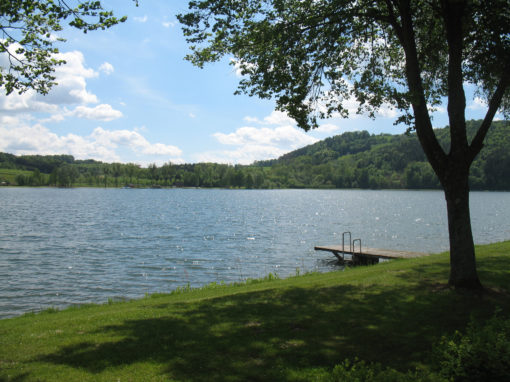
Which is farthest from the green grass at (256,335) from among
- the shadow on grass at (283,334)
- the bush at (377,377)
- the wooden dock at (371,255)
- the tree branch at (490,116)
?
the wooden dock at (371,255)

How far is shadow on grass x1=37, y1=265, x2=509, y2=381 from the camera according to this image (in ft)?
21.7

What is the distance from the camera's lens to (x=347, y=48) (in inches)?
545

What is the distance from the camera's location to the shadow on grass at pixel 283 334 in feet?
21.7

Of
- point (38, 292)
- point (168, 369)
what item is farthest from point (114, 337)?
point (38, 292)

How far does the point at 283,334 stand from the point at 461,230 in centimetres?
572

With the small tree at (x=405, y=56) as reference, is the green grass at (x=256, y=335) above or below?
below

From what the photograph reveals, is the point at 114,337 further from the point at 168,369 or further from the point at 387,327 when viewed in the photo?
the point at 387,327

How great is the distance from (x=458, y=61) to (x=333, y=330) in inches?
322

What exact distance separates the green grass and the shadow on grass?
0.07 ft

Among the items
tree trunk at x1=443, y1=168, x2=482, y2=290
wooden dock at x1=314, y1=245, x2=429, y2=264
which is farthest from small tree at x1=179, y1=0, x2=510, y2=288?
wooden dock at x1=314, y1=245, x2=429, y2=264

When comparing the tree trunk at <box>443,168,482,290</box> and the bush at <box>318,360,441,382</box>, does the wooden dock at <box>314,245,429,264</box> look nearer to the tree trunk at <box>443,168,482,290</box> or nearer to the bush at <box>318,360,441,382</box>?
the tree trunk at <box>443,168,482,290</box>

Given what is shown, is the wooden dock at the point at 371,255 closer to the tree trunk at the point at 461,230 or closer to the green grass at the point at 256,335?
the green grass at the point at 256,335

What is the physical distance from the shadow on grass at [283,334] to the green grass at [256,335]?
21 millimetres

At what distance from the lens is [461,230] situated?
10.2m
